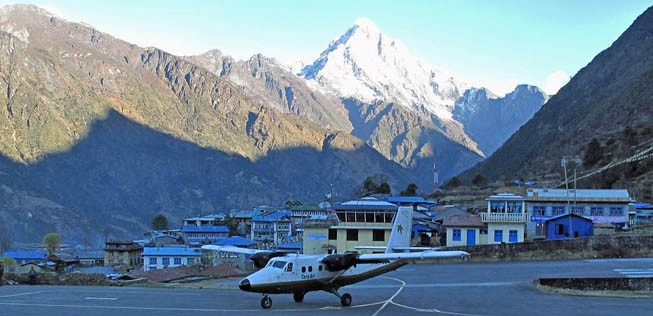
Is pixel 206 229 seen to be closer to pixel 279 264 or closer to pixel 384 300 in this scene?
pixel 384 300

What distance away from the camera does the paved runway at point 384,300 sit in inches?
1188

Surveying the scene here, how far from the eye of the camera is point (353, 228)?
6512 cm

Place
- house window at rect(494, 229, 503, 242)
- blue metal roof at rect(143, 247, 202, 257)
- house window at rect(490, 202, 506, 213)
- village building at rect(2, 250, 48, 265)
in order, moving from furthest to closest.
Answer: village building at rect(2, 250, 48, 265) < blue metal roof at rect(143, 247, 202, 257) < house window at rect(490, 202, 506, 213) < house window at rect(494, 229, 503, 242)

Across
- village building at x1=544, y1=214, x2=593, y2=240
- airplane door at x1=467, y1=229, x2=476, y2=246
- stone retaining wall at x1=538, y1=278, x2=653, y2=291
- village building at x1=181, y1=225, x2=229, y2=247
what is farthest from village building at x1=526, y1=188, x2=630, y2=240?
village building at x1=181, y1=225, x2=229, y2=247

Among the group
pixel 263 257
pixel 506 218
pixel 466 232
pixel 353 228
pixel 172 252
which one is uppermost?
pixel 506 218

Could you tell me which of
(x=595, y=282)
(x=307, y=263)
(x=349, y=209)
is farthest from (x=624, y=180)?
(x=307, y=263)

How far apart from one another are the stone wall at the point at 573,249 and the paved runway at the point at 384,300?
6.93m

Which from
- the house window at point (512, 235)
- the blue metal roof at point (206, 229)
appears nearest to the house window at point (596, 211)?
the house window at point (512, 235)

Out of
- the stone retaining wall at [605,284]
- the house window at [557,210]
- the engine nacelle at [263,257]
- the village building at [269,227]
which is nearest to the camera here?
the engine nacelle at [263,257]

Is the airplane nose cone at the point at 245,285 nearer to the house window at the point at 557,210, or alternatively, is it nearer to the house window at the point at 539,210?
the house window at the point at 539,210

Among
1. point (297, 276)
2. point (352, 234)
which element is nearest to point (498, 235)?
point (352, 234)

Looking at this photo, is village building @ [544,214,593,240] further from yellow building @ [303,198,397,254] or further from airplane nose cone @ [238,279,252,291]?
airplane nose cone @ [238,279,252,291]

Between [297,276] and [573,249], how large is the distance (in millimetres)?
26458

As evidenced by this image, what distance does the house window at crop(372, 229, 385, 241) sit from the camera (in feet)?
211
